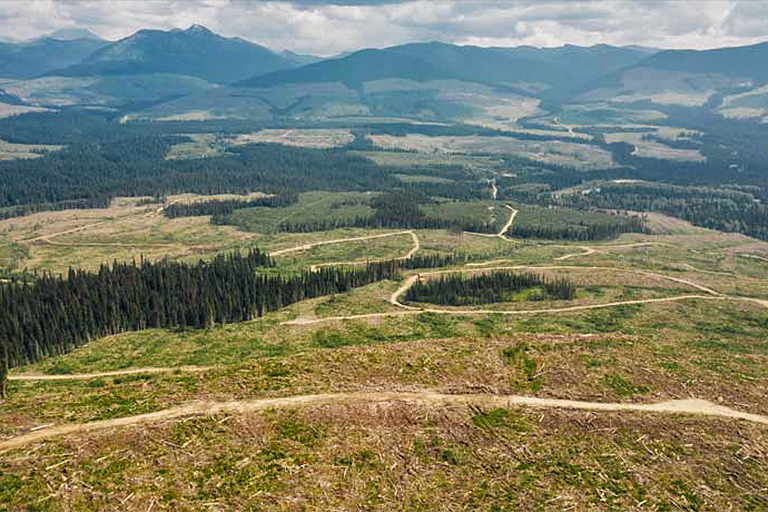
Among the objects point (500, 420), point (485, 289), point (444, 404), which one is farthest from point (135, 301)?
point (500, 420)

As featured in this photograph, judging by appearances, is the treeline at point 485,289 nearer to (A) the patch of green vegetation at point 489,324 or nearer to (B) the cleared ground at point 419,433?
(A) the patch of green vegetation at point 489,324

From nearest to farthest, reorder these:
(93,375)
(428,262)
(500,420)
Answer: (500,420)
(93,375)
(428,262)

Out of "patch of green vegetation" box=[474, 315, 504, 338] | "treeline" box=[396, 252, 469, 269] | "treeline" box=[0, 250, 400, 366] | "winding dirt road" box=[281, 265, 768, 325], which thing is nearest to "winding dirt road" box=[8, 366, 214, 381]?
"treeline" box=[0, 250, 400, 366]

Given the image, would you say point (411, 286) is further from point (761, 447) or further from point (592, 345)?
point (761, 447)

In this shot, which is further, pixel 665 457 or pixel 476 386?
pixel 476 386

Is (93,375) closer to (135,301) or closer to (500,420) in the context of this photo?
(135,301)

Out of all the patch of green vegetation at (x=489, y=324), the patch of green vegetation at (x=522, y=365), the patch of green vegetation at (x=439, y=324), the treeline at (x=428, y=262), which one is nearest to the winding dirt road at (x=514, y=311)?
the patch of green vegetation at (x=439, y=324)

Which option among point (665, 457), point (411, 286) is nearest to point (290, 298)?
point (411, 286)
